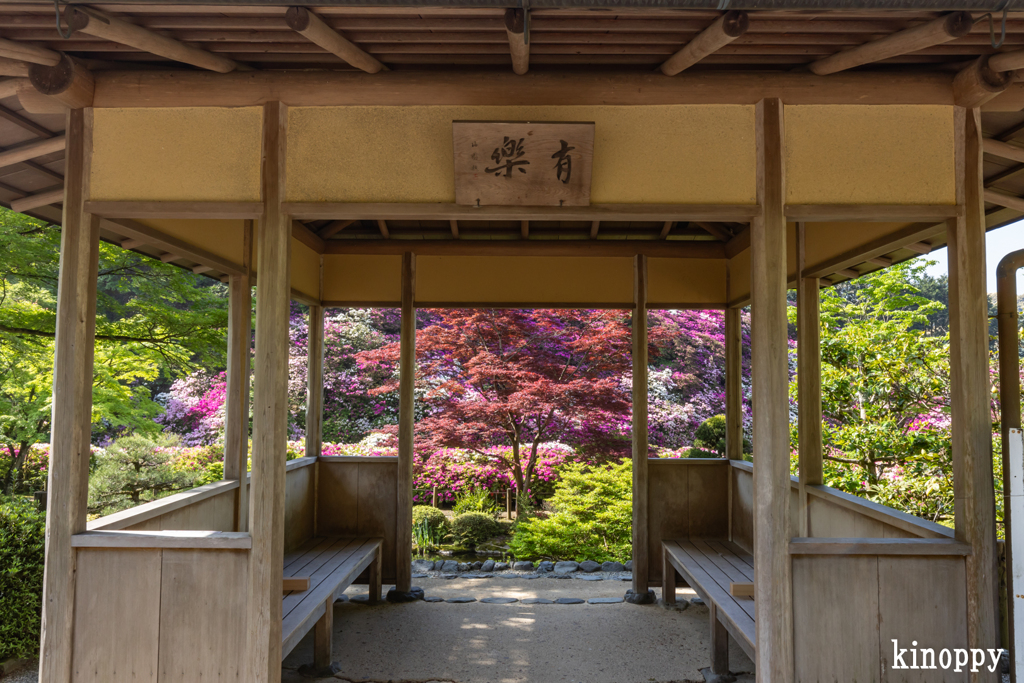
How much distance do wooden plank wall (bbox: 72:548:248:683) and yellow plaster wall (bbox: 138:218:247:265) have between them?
1715mm

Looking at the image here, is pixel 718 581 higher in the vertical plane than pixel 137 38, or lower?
lower

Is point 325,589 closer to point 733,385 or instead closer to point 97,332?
point 733,385

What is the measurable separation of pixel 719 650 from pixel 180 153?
405cm

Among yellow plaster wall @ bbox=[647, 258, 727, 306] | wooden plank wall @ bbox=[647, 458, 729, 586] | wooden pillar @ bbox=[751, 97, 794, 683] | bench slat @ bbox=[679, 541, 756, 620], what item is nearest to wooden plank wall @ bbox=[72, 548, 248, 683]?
wooden pillar @ bbox=[751, 97, 794, 683]

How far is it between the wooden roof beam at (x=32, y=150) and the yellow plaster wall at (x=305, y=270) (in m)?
1.77

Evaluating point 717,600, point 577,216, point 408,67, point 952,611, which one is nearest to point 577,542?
point 717,600

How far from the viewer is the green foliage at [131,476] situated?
6.59m

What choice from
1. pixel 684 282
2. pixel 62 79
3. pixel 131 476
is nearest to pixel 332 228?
A: pixel 62 79

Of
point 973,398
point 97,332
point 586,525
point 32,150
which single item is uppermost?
point 32,150

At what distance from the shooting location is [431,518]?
7324 mm

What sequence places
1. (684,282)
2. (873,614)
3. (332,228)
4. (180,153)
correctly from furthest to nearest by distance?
(684,282), (332,228), (180,153), (873,614)

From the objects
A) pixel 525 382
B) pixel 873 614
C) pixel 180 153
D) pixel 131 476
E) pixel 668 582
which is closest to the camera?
pixel 873 614

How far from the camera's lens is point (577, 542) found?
6.89 m

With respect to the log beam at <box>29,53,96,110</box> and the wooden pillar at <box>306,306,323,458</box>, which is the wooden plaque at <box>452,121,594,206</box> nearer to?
the log beam at <box>29,53,96,110</box>
